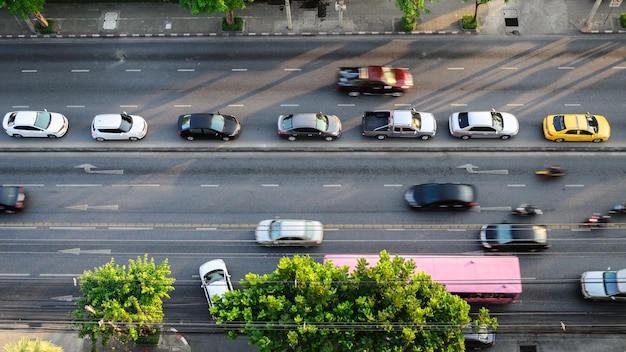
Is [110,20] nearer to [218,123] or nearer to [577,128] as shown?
[218,123]

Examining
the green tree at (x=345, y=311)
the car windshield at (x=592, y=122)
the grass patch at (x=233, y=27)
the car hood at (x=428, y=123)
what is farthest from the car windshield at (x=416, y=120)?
the grass patch at (x=233, y=27)

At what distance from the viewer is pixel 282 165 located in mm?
43750

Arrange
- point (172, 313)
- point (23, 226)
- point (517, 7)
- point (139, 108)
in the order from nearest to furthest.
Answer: point (172, 313)
point (23, 226)
point (139, 108)
point (517, 7)

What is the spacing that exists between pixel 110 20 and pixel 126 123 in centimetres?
1233

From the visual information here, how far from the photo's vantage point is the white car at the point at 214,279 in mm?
38156

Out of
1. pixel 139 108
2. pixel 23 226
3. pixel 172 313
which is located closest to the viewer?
pixel 172 313

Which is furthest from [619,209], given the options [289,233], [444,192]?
[289,233]

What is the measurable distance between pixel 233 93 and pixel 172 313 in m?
18.6

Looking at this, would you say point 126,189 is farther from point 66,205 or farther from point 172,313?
Result: point 172,313

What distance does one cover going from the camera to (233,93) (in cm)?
→ 4662

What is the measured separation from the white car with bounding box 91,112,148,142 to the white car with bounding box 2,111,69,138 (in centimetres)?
293

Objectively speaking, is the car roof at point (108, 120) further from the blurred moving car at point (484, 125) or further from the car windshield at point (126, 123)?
the blurred moving car at point (484, 125)

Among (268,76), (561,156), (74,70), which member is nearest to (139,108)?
(74,70)

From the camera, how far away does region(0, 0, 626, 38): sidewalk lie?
48625 mm
